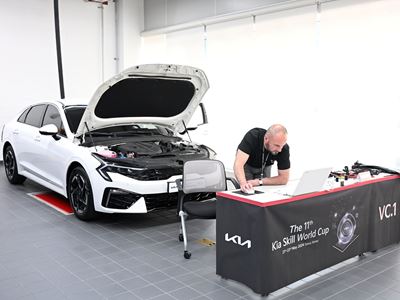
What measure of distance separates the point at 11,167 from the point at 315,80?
497 cm

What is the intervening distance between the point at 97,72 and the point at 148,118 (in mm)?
5263

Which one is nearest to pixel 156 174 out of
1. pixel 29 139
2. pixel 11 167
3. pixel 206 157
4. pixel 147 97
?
pixel 206 157

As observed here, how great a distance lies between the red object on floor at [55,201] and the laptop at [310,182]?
3103mm

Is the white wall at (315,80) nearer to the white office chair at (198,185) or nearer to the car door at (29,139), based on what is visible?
the white office chair at (198,185)

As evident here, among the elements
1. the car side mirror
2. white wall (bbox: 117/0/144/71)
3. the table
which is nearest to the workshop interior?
the table

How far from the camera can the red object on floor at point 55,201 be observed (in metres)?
5.31

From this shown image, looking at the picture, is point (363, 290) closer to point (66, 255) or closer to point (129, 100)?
point (66, 255)

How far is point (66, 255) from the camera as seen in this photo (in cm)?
382

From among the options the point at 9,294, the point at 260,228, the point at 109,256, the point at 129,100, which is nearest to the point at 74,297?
the point at 9,294

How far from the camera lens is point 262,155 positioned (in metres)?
4.05

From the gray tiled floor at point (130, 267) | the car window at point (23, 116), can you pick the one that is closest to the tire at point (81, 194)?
the gray tiled floor at point (130, 267)

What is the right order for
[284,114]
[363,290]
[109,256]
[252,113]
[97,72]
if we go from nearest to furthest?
[363,290] < [109,256] < [284,114] < [252,113] < [97,72]

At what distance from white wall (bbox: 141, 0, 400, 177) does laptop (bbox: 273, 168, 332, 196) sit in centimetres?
317

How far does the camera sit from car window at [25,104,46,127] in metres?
5.88
